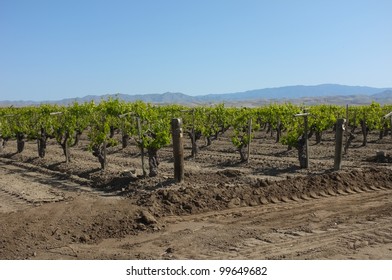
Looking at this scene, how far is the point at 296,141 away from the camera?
15281 mm

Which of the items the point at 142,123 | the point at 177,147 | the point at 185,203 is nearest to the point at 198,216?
the point at 185,203

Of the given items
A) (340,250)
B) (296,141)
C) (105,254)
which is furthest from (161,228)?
(296,141)

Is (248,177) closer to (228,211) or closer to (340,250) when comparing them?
(228,211)

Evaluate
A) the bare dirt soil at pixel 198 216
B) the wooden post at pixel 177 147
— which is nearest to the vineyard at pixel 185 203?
the bare dirt soil at pixel 198 216

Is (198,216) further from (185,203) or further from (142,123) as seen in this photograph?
(142,123)

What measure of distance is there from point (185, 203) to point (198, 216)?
Answer: 1.81 ft

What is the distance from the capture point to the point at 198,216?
904 cm

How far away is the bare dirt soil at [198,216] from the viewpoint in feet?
23.0

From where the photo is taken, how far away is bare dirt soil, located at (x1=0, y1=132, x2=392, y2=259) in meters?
7.01

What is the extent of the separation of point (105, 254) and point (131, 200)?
301 cm

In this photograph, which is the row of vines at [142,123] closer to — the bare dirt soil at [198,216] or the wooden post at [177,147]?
the wooden post at [177,147]

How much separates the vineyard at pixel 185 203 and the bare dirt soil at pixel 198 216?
0.02 m

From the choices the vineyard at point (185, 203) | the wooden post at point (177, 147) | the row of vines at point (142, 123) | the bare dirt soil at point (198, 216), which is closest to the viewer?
the bare dirt soil at point (198, 216)

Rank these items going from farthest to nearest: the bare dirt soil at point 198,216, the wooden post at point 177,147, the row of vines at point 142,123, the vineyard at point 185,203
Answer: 1. the row of vines at point 142,123
2. the wooden post at point 177,147
3. the vineyard at point 185,203
4. the bare dirt soil at point 198,216
